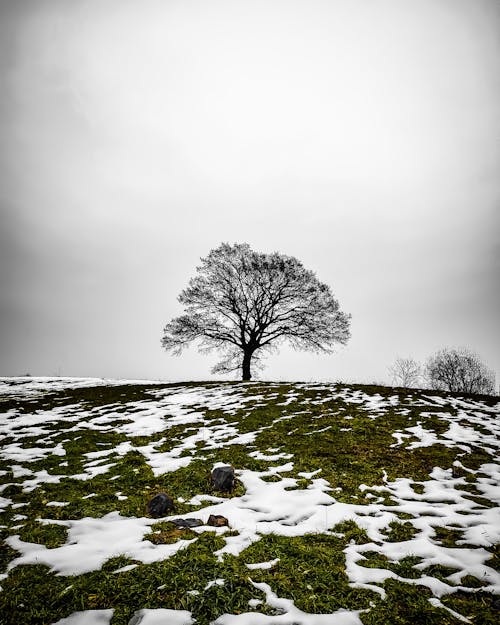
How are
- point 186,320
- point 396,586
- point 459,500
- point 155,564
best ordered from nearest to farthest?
1. point 396,586
2. point 155,564
3. point 459,500
4. point 186,320

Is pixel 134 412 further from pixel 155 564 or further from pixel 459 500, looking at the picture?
pixel 459 500

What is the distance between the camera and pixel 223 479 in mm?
5609

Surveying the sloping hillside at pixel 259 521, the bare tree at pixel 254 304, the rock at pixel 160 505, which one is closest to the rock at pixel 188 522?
the sloping hillside at pixel 259 521

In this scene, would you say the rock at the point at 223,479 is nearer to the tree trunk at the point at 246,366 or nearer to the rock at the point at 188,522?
the rock at the point at 188,522

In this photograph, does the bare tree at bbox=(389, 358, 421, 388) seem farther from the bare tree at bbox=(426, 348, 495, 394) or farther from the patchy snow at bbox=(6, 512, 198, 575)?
the patchy snow at bbox=(6, 512, 198, 575)

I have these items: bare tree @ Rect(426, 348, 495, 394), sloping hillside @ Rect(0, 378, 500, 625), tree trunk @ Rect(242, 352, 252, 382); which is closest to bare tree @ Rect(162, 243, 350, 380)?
tree trunk @ Rect(242, 352, 252, 382)

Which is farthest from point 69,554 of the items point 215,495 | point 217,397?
point 217,397

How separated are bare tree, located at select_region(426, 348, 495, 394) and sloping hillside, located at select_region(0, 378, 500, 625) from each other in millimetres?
40621

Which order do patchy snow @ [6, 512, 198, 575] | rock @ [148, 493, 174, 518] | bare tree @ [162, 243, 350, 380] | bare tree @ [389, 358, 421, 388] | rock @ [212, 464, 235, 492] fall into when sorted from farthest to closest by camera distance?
bare tree @ [389, 358, 421, 388]
bare tree @ [162, 243, 350, 380]
rock @ [212, 464, 235, 492]
rock @ [148, 493, 174, 518]
patchy snow @ [6, 512, 198, 575]

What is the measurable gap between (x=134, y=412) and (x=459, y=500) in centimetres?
965

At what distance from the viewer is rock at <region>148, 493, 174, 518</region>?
15.9 feet

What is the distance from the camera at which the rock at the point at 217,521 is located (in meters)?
4.54

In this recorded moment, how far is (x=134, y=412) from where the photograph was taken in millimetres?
11219

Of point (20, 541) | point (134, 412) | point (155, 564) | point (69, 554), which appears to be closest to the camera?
point (155, 564)
